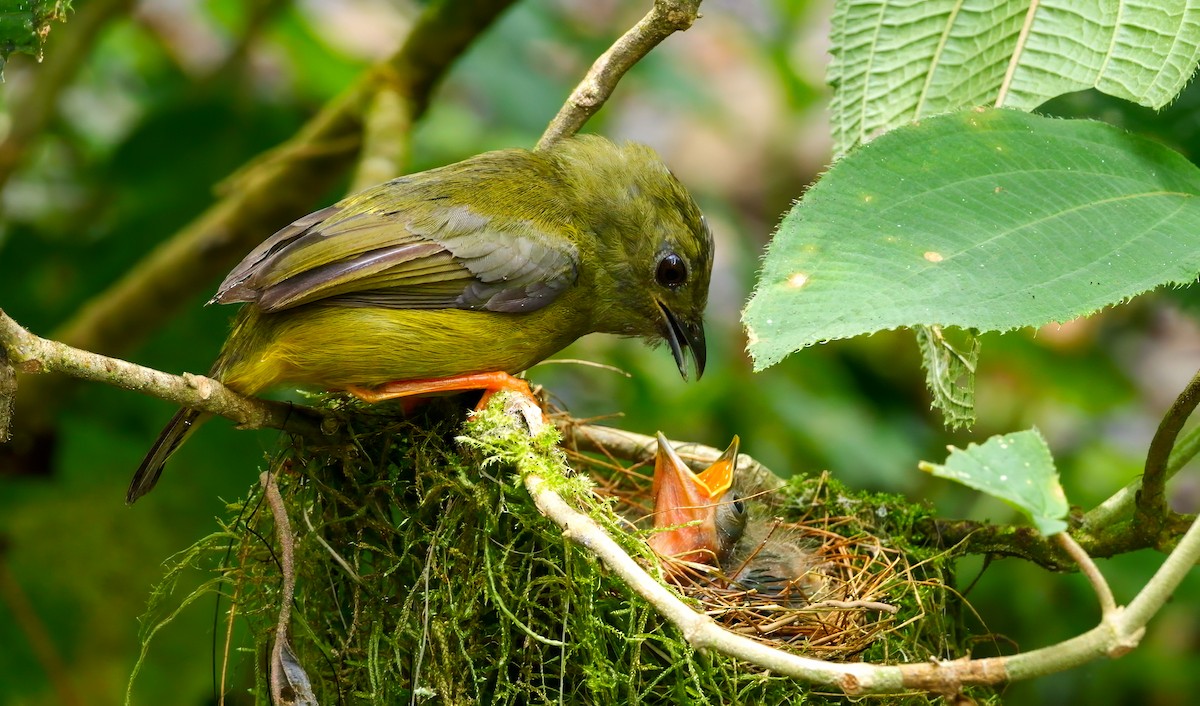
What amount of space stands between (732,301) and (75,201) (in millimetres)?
3958

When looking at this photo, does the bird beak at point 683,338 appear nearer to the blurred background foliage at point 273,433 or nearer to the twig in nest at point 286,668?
the blurred background foliage at point 273,433

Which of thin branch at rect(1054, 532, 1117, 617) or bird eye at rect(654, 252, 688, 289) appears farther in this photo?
bird eye at rect(654, 252, 688, 289)

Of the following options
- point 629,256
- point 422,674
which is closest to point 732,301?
point 629,256

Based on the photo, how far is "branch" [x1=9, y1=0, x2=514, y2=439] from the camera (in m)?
4.57

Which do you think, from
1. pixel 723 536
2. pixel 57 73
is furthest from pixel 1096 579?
pixel 57 73

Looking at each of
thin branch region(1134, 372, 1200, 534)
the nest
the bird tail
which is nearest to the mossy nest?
the nest

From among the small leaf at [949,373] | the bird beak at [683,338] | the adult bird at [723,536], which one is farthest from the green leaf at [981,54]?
the bird beak at [683,338]

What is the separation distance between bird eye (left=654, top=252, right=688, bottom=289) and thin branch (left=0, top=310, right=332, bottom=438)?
4.57ft

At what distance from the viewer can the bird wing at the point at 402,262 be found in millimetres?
3312

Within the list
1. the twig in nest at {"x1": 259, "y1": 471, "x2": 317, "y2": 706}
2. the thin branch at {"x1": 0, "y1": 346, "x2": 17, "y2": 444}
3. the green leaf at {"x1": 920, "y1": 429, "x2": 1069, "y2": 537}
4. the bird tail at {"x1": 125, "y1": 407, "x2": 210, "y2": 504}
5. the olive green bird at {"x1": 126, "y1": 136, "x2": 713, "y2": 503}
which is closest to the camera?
the green leaf at {"x1": 920, "y1": 429, "x2": 1069, "y2": 537}

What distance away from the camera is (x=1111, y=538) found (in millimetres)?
2797

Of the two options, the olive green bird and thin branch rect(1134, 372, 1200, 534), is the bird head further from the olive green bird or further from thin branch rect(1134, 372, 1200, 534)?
thin branch rect(1134, 372, 1200, 534)

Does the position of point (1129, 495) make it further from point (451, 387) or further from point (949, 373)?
point (451, 387)

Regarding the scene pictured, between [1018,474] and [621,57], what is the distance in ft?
6.51
